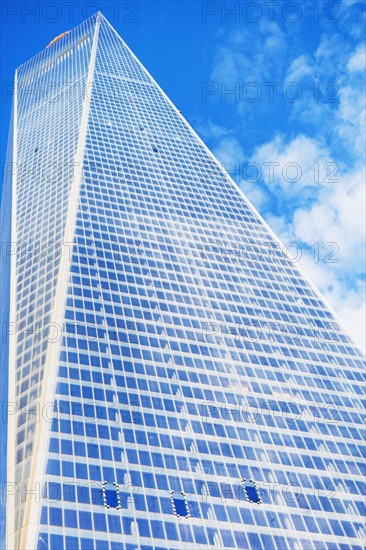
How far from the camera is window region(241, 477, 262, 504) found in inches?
4136

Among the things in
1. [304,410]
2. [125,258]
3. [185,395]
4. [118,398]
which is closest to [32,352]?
[118,398]

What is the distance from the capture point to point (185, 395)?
393ft

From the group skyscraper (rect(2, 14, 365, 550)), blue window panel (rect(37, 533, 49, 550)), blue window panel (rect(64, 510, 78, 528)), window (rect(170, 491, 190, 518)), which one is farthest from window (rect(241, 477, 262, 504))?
blue window panel (rect(37, 533, 49, 550))

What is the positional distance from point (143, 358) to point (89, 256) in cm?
3055

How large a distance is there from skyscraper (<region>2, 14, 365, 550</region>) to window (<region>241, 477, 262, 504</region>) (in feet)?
2.19

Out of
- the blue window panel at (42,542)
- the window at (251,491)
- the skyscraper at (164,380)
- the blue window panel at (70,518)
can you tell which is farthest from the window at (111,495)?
the window at (251,491)

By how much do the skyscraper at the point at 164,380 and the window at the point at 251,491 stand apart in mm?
667

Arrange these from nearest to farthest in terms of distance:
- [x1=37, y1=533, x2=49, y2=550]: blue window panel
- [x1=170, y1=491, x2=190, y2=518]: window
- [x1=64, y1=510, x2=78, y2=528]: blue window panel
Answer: [x1=37, y1=533, x2=49, y2=550]: blue window panel → [x1=64, y1=510, x2=78, y2=528]: blue window panel → [x1=170, y1=491, x2=190, y2=518]: window

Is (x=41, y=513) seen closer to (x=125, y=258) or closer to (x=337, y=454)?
(x=337, y=454)

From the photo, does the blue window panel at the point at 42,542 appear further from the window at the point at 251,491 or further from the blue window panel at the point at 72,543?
the window at the point at 251,491

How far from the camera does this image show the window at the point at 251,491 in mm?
105062

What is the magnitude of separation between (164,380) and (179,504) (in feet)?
86.1

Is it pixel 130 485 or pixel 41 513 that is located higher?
pixel 130 485

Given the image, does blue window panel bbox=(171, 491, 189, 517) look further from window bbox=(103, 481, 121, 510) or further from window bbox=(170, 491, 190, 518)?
window bbox=(103, 481, 121, 510)
